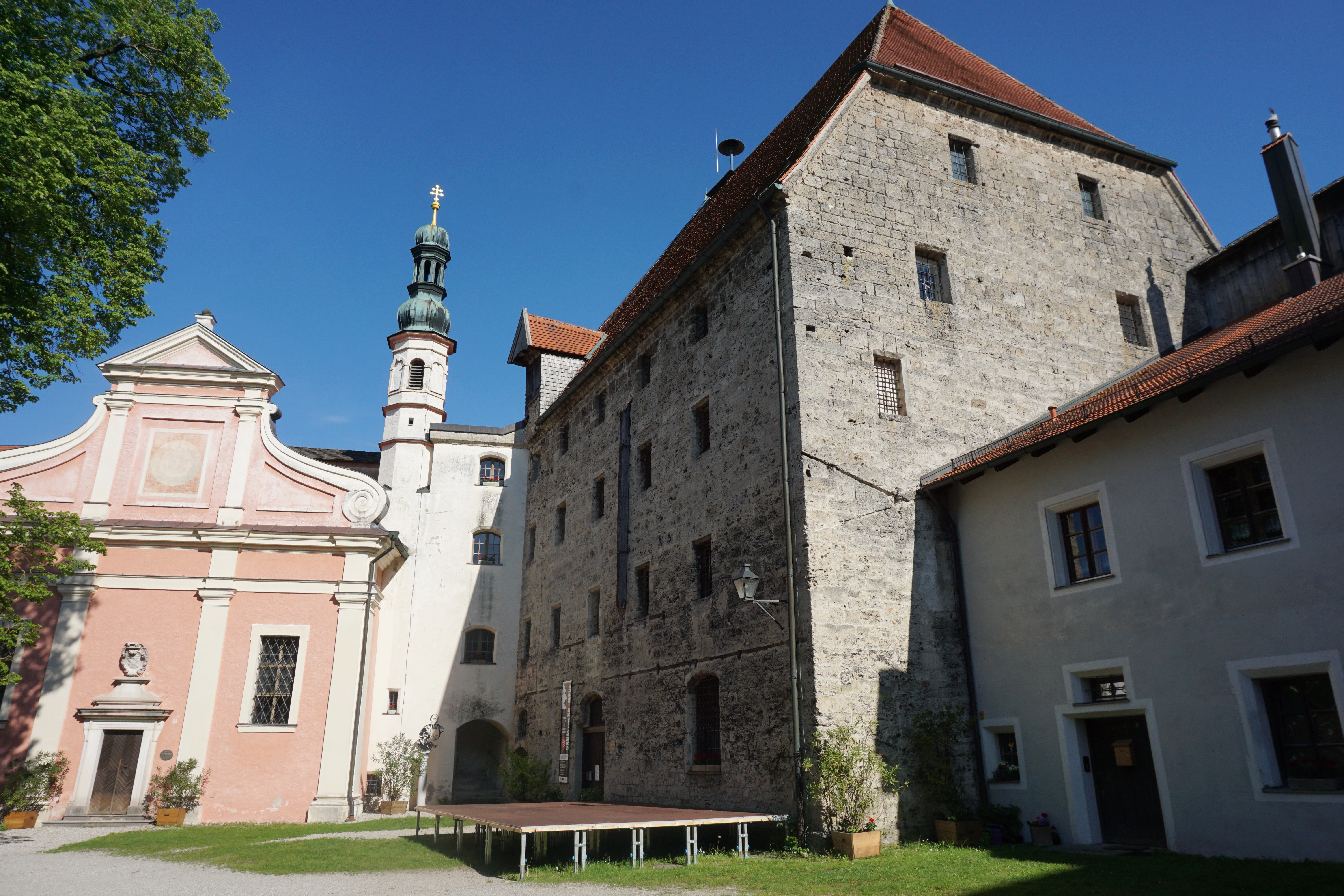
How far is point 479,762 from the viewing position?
29.2 metres

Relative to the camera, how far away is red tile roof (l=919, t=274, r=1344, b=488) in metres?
9.72

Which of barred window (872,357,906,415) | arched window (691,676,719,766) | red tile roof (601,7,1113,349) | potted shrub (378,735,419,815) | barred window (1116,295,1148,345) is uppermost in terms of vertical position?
red tile roof (601,7,1113,349)

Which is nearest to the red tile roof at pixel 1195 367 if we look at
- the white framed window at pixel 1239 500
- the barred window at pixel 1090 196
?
the white framed window at pixel 1239 500

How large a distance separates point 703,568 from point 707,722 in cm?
287

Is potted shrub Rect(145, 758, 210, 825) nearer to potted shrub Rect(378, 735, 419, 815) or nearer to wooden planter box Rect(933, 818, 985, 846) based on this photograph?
potted shrub Rect(378, 735, 419, 815)

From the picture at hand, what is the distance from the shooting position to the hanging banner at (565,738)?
21.2 meters

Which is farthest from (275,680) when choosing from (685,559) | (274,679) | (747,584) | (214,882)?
(747,584)

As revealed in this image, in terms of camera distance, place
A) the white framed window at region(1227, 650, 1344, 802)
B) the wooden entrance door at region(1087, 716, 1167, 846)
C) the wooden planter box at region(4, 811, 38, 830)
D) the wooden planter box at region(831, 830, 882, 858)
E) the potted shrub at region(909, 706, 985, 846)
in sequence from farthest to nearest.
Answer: the wooden planter box at region(4, 811, 38, 830), the potted shrub at region(909, 706, 985, 846), the wooden planter box at region(831, 830, 882, 858), the wooden entrance door at region(1087, 716, 1167, 846), the white framed window at region(1227, 650, 1344, 802)

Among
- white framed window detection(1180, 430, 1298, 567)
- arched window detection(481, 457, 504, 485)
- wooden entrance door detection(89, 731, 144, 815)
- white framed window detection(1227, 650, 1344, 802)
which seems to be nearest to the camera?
white framed window detection(1227, 650, 1344, 802)

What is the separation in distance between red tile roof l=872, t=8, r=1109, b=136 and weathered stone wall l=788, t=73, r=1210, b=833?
3.12 ft

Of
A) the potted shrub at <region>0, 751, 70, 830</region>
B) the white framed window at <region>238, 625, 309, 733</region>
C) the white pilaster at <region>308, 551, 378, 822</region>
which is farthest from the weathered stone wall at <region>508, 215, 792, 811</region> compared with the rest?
the potted shrub at <region>0, 751, 70, 830</region>

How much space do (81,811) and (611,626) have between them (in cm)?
1232

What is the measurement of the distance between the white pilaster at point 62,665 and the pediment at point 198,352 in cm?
556

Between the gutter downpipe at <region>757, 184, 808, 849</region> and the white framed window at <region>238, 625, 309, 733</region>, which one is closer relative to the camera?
the gutter downpipe at <region>757, 184, 808, 849</region>
